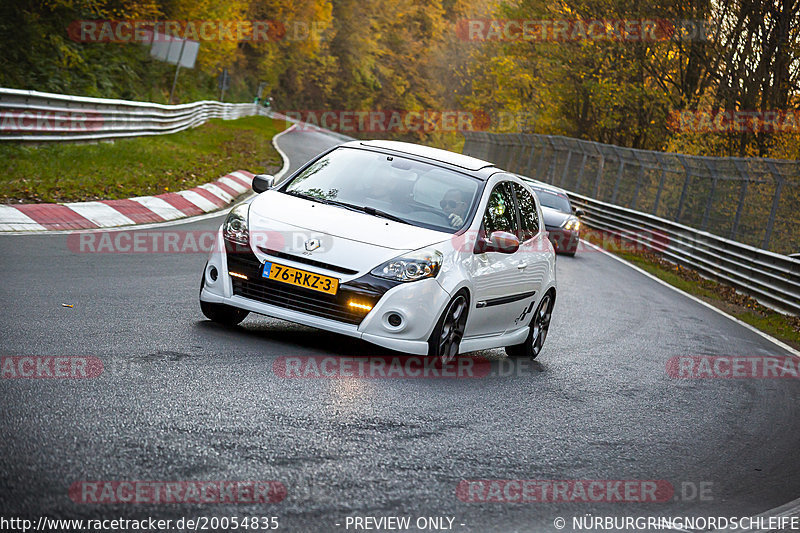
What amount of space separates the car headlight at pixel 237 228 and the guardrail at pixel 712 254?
11.6 meters

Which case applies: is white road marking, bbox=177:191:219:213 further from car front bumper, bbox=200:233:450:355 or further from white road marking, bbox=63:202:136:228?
car front bumper, bbox=200:233:450:355

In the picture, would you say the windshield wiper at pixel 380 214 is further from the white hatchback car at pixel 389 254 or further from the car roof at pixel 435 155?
the car roof at pixel 435 155

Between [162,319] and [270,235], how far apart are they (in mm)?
1147

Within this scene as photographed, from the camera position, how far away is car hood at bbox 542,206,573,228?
22.2m

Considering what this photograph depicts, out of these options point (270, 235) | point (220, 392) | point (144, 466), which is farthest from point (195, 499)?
point (270, 235)

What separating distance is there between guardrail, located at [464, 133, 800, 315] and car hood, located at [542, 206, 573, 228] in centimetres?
299

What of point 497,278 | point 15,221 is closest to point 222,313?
point 497,278

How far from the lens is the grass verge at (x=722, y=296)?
15.8 m

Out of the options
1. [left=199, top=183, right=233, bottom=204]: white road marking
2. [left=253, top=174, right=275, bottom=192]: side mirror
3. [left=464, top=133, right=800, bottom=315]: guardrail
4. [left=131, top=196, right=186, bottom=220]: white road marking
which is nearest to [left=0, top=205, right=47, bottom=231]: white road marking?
[left=131, top=196, right=186, bottom=220]: white road marking

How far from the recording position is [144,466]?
14.2 ft

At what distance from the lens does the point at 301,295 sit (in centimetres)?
723

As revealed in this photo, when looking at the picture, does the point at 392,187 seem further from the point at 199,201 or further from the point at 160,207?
the point at 199,201

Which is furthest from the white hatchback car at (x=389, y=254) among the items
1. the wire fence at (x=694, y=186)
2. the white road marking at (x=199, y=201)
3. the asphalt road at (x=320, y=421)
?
the wire fence at (x=694, y=186)

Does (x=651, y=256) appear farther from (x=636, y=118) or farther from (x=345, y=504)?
(x=345, y=504)
